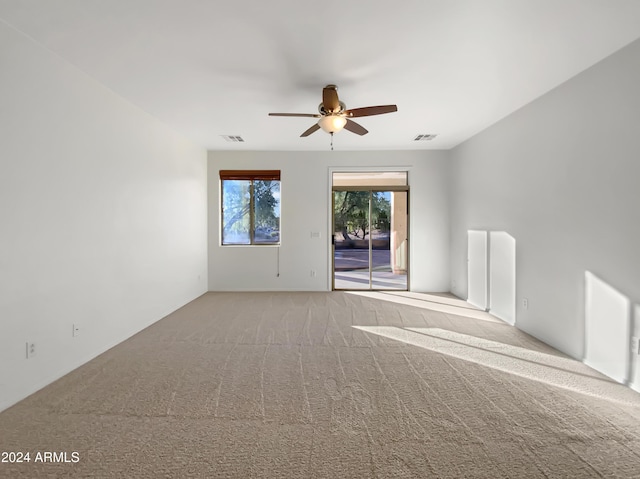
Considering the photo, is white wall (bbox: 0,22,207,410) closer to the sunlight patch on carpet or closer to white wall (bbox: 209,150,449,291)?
white wall (bbox: 209,150,449,291)

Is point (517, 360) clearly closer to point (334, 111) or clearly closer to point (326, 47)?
point (334, 111)

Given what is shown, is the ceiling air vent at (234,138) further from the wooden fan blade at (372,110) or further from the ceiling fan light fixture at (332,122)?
the wooden fan blade at (372,110)

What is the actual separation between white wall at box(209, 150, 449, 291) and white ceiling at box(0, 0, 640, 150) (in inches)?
87.6

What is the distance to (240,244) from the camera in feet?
21.2

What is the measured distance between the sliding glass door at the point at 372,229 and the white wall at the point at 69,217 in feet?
10.4

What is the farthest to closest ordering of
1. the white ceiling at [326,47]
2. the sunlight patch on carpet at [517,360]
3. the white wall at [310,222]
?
the white wall at [310,222] < the sunlight patch on carpet at [517,360] < the white ceiling at [326,47]

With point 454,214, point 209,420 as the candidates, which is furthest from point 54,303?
point 454,214

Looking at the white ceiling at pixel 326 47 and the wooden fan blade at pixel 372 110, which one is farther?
the wooden fan blade at pixel 372 110

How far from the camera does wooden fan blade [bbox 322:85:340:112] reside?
3259mm

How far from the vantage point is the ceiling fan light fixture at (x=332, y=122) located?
3.38 meters

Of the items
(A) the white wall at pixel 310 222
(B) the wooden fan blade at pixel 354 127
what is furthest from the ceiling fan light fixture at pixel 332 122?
(A) the white wall at pixel 310 222

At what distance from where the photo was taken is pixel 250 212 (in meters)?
6.47

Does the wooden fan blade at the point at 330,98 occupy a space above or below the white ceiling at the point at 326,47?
below

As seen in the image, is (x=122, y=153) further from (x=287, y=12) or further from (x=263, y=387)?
(x=263, y=387)
